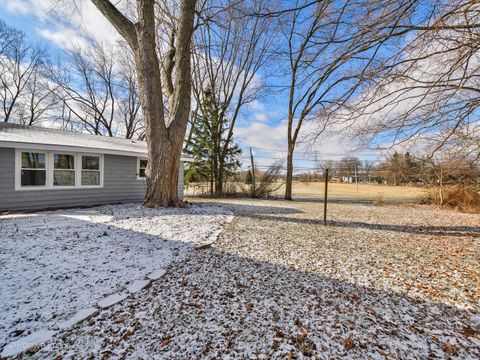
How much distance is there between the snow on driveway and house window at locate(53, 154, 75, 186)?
1854mm

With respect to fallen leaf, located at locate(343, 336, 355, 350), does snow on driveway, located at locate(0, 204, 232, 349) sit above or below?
above

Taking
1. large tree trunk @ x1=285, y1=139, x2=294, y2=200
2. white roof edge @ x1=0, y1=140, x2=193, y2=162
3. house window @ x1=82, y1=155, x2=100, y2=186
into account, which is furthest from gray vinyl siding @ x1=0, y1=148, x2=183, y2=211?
large tree trunk @ x1=285, y1=139, x2=294, y2=200

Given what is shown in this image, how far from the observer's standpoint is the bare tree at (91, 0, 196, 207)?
5.52 m

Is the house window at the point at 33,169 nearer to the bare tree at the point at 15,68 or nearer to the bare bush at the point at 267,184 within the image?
the bare bush at the point at 267,184

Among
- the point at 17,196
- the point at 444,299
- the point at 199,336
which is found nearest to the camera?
the point at 199,336

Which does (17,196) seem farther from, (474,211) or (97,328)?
(474,211)

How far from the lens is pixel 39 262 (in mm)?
2648

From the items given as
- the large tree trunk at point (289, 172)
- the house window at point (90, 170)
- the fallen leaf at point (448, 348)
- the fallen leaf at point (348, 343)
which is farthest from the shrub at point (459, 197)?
the house window at point (90, 170)

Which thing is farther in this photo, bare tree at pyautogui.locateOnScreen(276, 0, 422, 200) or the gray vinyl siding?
the gray vinyl siding

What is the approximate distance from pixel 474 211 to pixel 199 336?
1017cm

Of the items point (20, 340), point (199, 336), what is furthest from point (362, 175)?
point (20, 340)

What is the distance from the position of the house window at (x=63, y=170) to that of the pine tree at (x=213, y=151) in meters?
5.82

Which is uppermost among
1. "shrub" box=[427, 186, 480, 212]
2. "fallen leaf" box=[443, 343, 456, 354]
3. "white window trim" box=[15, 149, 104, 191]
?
"white window trim" box=[15, 149, 104, 191]

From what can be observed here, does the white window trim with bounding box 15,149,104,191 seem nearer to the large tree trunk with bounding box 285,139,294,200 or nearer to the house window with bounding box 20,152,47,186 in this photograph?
the house window with bounding box 20,152,47,186
